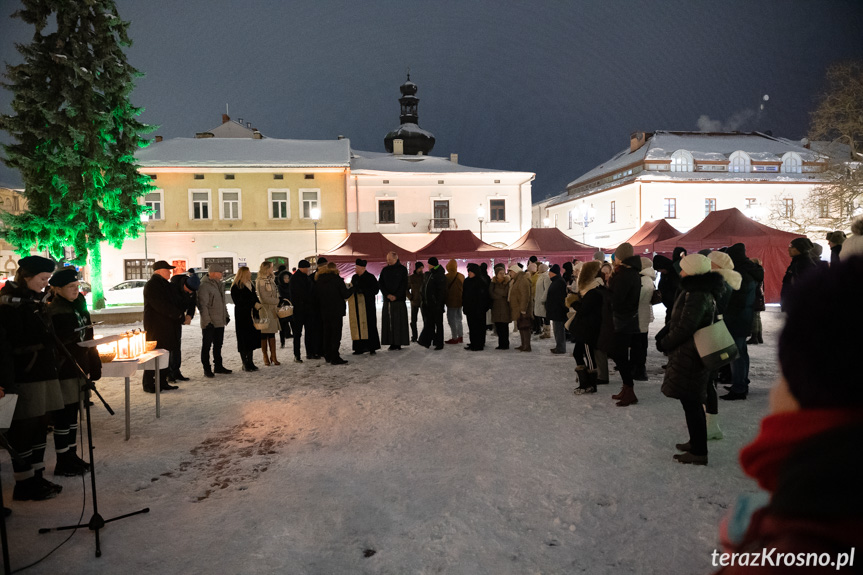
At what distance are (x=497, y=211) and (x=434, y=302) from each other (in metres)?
21.6

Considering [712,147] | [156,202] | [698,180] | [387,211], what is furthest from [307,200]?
[712,147]

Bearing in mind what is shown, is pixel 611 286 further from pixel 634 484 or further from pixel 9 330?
pixel 9 330

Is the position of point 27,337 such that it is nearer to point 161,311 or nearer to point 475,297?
point 161,311

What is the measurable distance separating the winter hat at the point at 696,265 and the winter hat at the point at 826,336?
390 cm

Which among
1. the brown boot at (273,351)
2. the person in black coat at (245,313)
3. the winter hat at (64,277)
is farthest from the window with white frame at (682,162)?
the winter hat at (64,277)

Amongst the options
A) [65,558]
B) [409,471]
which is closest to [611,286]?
[409,471]

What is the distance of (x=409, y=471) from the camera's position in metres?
4.48

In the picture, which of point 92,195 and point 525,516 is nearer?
point 525,516

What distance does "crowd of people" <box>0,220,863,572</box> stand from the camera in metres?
0.84

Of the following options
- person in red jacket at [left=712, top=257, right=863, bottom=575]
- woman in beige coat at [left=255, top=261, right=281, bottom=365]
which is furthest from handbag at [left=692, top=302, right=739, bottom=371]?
woman in beige coat at [left=255, top=261, right=281, bottom=365]

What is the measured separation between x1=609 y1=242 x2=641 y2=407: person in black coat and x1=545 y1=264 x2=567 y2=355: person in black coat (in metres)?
3.69

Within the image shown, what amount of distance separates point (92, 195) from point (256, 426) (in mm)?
18611

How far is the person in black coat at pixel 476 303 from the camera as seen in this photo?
1093cm

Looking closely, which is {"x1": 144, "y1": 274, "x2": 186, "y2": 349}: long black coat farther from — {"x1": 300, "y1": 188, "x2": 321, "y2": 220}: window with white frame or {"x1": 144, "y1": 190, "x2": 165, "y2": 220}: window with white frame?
{"x1": 144, "y1": 190, "x2": 165, "y2": 220}: window with white frame
